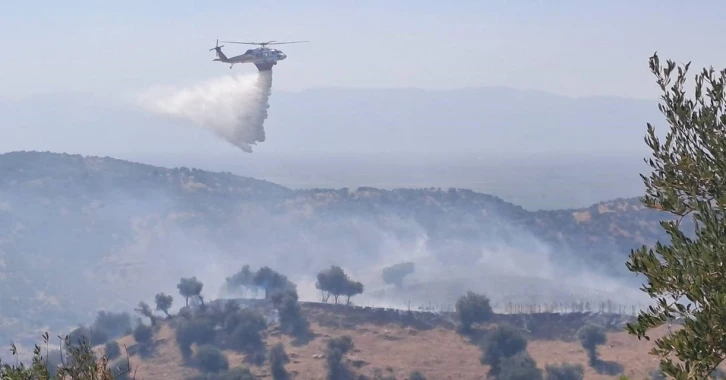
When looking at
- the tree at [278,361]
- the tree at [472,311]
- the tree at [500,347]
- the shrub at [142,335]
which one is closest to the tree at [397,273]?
the tree at [472,311]

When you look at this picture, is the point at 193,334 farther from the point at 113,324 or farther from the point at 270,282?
the point at 270,282

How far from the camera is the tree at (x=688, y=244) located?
49.9ft

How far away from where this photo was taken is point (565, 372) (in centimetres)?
10044

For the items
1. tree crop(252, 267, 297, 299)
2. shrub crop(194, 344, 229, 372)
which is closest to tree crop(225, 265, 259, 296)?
tree crop(252, 267, 297, 299)

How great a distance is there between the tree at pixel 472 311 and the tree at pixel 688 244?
10760 centimetres

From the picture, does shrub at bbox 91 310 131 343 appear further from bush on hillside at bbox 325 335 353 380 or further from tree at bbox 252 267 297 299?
bush on hillside at bbox 325 335 353 380

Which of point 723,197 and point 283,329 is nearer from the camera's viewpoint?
point 723,197

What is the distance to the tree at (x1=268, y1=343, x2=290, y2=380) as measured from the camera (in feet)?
350

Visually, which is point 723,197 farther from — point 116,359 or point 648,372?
point 116,359

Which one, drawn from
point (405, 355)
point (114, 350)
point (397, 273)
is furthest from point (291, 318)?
point (397, 273)

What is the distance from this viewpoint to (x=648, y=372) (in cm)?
9912

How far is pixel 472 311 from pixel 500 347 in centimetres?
1335

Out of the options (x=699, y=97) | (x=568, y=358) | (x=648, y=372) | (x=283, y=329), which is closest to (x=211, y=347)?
(x=283, y=329)

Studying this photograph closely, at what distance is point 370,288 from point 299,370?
76.0 meters
